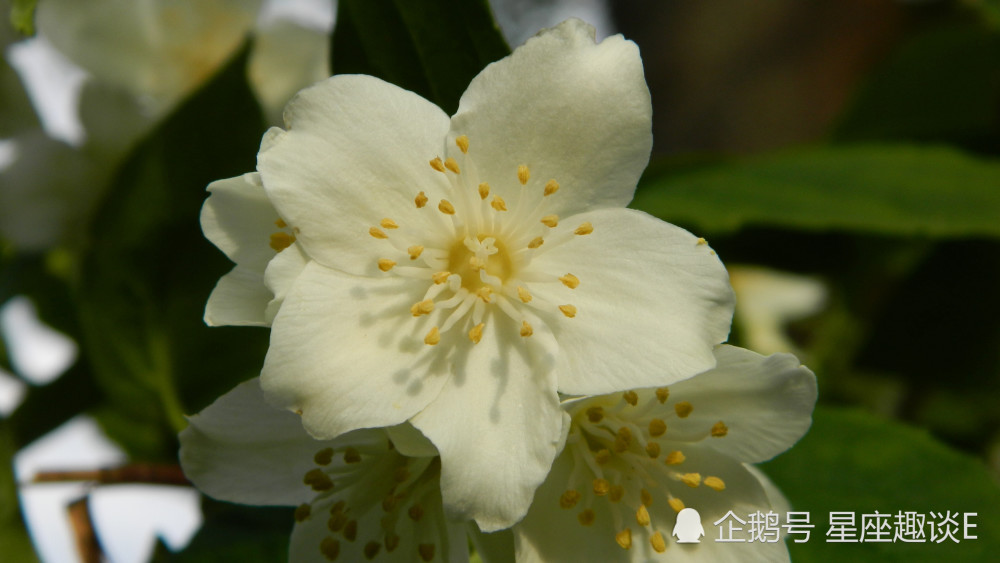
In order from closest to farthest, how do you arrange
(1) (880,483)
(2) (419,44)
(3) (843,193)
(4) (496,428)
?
1. (4) (496,428)
2. (2) (419,44)
3. (1) (880,483)
4. (3) (843,193)

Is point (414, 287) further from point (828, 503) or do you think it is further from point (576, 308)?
point (828, 503)

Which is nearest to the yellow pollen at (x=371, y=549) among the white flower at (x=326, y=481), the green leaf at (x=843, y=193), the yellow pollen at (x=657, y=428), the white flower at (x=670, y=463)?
the white flower at (x=326, y=481)

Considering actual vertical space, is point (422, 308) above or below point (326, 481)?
above

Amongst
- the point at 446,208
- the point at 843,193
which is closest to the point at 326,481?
the point at 446,208

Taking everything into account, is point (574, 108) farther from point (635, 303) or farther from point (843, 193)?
point (843, 193)

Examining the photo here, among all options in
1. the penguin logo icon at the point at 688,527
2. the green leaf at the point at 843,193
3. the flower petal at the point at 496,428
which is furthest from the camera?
the green leaf at the point at 843,193

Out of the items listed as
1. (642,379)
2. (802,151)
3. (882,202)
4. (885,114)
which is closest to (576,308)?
(642,379)

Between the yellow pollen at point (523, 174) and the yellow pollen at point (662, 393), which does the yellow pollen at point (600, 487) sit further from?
the yellow pollen at point (523, 174)
